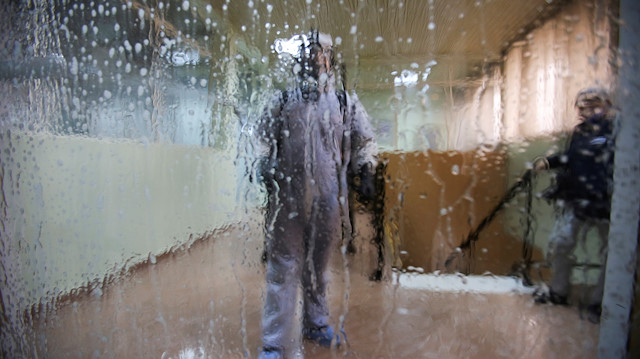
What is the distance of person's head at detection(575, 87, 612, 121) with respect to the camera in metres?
0.56

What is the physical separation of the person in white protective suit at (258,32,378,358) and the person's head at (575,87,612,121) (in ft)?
1.27

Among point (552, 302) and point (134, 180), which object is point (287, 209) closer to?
point (134, 180)

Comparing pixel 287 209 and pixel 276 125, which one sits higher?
pixel 276 125

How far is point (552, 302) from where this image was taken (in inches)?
24.3

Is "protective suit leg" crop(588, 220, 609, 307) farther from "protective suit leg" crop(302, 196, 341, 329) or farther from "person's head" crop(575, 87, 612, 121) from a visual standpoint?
"protective suit leg" crop(302, 196, 341, 329)

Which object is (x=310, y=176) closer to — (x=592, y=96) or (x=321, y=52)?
(x=321, y=52)

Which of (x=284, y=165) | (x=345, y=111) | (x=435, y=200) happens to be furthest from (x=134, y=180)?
(x=435, y=200)

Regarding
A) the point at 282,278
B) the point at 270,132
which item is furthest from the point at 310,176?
the point at 282,278

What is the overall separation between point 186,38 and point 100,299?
74 cm

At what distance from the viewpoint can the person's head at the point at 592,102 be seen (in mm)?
556

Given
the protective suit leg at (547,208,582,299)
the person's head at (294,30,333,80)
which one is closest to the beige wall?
the person's head at (294,30,333,80)

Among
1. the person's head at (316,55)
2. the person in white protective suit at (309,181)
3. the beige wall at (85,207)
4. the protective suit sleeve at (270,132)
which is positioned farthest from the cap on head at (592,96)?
the beige wall at (85,207)

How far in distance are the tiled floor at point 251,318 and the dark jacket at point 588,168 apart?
214 millimetres

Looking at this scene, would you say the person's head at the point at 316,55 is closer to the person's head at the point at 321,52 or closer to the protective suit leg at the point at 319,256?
the person's head at the point at 321,52
